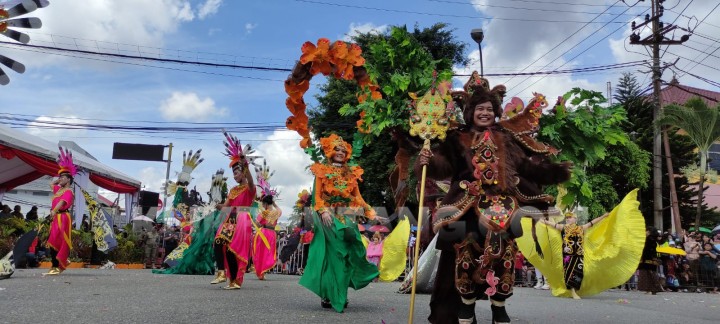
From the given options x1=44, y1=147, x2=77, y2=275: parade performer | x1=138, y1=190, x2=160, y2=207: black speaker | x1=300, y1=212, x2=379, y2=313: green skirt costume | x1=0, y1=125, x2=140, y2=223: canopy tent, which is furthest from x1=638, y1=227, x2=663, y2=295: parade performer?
x1=138, y1=190, x2=160, y2=207: black speaker

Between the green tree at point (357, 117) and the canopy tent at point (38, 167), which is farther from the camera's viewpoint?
the green tree at point (357, 117)

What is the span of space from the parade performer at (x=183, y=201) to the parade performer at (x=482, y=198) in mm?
11655

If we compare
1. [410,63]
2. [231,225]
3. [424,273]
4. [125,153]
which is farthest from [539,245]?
[125,153]

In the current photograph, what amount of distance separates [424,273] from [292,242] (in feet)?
32.1

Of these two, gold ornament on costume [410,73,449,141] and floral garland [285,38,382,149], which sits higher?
floral garland [285,38,382,149]

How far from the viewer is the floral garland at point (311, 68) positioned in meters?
7.54

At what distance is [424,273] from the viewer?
889 centimetres

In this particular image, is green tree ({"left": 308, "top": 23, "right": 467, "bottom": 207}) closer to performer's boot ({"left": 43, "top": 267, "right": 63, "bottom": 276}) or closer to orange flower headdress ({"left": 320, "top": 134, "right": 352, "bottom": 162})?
performer's boot ({"left": 43, "top": 267, "right": 63, "bottom": 276})

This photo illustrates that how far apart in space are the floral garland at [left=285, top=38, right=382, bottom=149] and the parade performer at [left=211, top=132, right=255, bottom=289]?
2092 mm

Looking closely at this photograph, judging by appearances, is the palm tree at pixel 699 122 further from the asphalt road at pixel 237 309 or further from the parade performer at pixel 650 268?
the asphalt road at pixel 237 309

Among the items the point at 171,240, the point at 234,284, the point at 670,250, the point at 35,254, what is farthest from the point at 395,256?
the point at 171,240

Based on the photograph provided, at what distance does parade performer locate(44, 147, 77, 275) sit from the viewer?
11836mm

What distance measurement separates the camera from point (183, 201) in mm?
17344

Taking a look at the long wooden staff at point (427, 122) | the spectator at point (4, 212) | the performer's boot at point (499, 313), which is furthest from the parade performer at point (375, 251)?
the performer's boot at point (499, 313)
